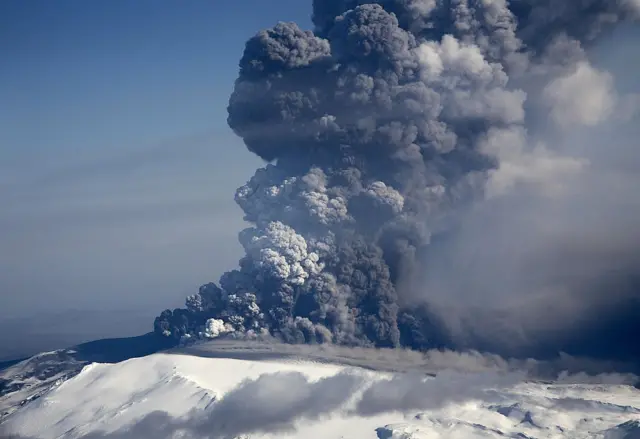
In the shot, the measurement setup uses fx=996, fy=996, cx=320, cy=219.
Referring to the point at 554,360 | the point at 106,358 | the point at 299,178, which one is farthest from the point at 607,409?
the point at 106,358

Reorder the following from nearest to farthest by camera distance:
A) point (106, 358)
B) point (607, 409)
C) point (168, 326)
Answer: point (607, 409) → point (168, 326) → point (106, 358)

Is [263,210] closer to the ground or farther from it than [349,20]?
closer to the ground

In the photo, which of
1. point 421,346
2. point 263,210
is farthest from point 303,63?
point 421,346

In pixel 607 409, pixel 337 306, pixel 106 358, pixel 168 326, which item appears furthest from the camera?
pixel 106 358

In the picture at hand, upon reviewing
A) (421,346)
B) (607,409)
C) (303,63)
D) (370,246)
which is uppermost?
(303,63)

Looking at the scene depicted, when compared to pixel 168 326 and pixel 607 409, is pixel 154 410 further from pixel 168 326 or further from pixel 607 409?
pixel 607 409

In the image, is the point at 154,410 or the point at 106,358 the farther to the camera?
the point at 106,358
